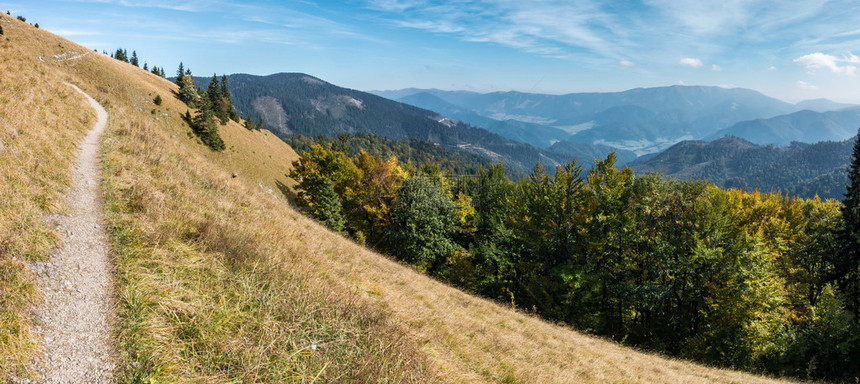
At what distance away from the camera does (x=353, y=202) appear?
45.5m

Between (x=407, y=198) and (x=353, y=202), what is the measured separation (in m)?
12.3

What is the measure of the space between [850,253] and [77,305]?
51691mm

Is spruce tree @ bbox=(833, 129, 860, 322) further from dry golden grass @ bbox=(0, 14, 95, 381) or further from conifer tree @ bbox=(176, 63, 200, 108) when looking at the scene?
conifer tree @ bbox=(176, 63, 200, 108)

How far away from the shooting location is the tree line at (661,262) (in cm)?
2377

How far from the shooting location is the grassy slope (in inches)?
191

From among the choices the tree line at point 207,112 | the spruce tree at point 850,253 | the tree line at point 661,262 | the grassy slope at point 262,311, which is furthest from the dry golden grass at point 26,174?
the spruce tree at point 850,253

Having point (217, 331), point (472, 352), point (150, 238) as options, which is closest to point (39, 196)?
point (150, 238)

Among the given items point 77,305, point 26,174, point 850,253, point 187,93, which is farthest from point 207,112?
point 850,253

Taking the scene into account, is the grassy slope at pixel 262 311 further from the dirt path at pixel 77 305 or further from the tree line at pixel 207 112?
the tree line at pixel 207 112

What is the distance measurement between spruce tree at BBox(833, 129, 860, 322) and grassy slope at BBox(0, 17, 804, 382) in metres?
30.2

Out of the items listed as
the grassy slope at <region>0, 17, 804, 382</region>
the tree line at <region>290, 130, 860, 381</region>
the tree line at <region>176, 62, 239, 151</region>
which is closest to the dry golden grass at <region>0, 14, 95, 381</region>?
the grassy slope at <region>0, 17, 804, 382</region>

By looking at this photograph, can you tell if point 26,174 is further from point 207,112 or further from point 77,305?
point 207,112

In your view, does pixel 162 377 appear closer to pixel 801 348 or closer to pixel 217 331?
pixel 217 331

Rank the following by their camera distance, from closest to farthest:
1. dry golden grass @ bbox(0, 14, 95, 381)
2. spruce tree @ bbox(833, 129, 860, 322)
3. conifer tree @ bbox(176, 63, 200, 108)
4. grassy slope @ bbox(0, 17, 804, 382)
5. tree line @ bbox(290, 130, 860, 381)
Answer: dry golden grass @ bbox(0, 14, 95, 381)
grassy slope @ bbox(0, 17, 804, 382)
tree line @ bbox(290, 130, 860, 381)
spruce tree @ bbox(833, 129, 860, 322)
conifer tree @ bbox(176, 63, 200, 108)
